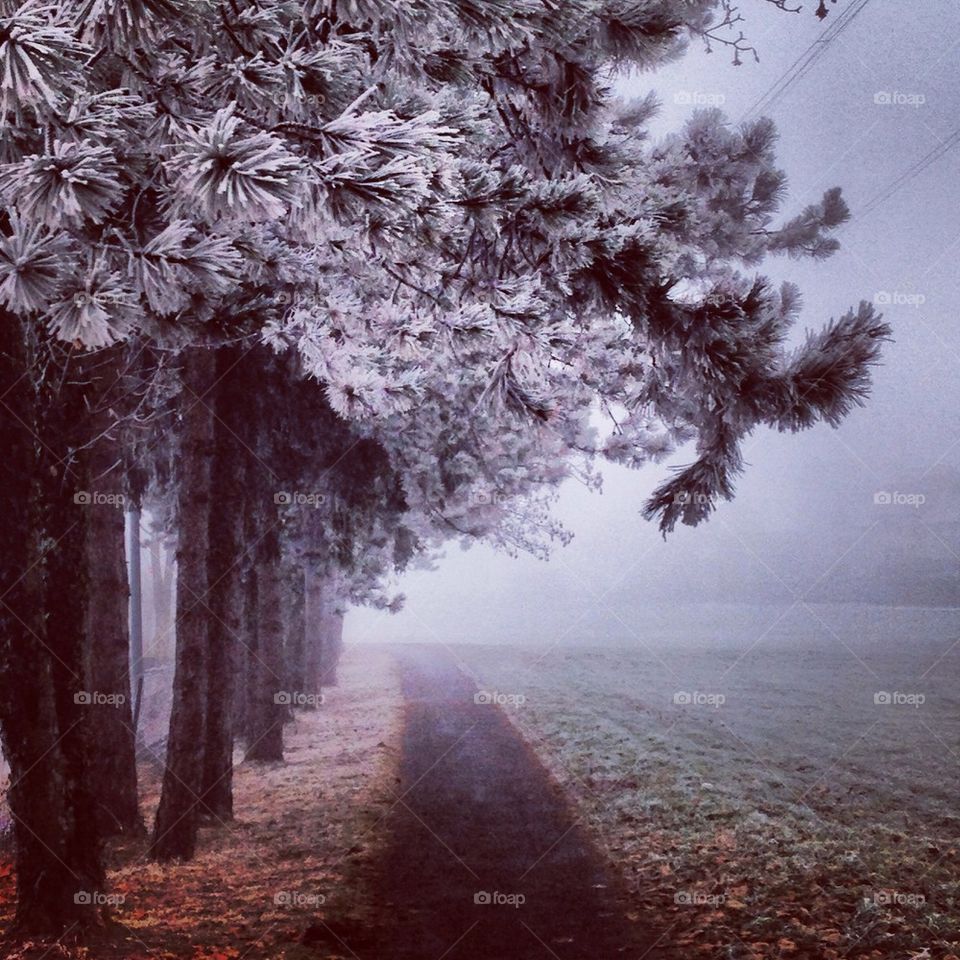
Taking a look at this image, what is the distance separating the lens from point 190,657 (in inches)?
328

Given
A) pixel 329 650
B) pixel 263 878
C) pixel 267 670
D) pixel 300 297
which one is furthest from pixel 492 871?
pixel 329 650

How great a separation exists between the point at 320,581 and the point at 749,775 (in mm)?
7527

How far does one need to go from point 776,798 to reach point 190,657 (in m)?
6.30

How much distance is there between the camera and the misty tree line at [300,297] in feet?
9.29

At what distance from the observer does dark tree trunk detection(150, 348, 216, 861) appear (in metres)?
8.00

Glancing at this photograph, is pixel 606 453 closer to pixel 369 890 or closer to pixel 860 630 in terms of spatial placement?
pixel 369 890

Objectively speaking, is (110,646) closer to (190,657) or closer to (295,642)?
(190,657)

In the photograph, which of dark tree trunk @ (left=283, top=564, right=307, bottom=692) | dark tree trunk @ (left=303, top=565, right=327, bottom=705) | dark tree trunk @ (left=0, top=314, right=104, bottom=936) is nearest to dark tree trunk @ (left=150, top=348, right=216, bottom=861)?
dark tree trunk @ (left=0, top=314, right=104, bottom=936)

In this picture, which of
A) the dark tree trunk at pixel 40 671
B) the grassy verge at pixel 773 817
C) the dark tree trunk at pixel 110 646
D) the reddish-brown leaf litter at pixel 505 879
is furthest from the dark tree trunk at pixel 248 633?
the dark tree trunk at pixel 40 671

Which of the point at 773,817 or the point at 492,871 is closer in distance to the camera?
the point at 492,871

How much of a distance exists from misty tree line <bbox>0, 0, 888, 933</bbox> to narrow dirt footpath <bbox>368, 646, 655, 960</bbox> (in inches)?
83.1

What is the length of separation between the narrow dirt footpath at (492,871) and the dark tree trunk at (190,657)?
6.17 ft

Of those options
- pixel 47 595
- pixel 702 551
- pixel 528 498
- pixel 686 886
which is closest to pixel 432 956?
pixel 686 886

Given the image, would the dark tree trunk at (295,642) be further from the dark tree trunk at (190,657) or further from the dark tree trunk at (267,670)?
the dark tree trunk at (190,657)
